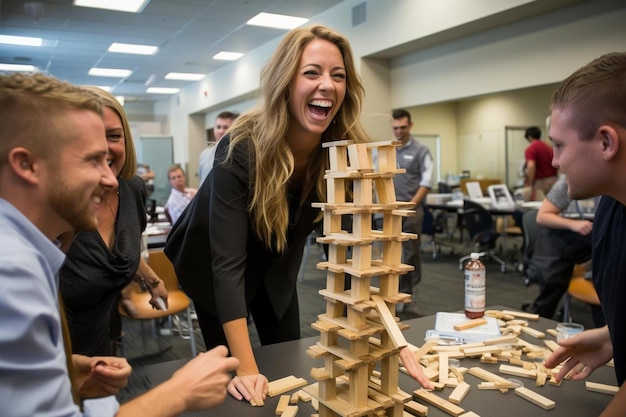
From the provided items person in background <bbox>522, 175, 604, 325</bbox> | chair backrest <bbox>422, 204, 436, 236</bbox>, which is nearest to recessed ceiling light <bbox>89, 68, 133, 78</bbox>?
chair backrest <bbox>422, 204, 436, 236</bbox>

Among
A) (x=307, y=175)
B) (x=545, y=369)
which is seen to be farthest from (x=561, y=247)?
(x=307, y=175)

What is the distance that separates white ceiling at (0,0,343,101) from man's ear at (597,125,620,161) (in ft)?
22.4

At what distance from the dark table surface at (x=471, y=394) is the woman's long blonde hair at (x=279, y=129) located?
1.16 ft

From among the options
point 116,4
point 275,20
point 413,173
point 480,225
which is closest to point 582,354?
point 413,173

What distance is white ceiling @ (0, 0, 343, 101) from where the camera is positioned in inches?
290

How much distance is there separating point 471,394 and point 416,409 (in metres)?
0.20

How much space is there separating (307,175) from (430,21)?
5210 millimetres

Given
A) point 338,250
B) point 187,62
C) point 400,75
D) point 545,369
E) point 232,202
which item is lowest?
point 545,369

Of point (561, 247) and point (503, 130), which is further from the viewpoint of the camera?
point (503, 130)

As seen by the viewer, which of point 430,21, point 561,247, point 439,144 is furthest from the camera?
point 439,144

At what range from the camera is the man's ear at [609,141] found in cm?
110

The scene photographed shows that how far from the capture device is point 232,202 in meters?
1.52

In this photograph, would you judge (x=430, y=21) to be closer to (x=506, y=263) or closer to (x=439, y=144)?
(x=506, y=263)

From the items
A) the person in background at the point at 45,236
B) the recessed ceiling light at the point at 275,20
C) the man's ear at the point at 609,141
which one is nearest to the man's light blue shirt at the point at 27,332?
the person in background at the point at 45,236
